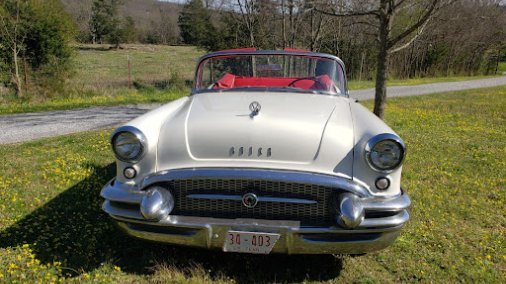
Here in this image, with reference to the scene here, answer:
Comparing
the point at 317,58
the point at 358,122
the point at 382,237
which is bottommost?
the point at 382,237

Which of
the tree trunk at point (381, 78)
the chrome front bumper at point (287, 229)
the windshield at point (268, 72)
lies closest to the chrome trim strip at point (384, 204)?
the chrome front bumper at point (287, 229)

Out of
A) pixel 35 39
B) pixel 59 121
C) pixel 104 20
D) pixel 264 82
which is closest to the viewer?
pixel 264 82

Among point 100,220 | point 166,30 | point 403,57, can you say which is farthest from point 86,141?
point 166,30

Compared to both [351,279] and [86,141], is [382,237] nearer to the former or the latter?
[351,279]

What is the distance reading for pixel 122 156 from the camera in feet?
8.90

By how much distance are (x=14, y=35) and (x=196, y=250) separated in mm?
11922

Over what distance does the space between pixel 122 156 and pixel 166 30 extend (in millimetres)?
50376

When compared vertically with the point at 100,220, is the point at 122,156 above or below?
above

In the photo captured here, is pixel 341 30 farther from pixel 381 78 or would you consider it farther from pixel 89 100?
pixel 381 78

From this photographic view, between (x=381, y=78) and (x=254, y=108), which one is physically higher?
(x=254, y=108)

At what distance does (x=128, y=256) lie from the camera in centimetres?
305

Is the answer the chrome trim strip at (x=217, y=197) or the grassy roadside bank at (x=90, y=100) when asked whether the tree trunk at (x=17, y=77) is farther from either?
the chrome trim strip at (x=217, y=197)

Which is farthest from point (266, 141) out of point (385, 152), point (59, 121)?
point (59, 121)

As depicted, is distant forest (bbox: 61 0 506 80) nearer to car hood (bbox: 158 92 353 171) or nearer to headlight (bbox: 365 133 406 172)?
car hood (bbox: 158 92 353 171)
